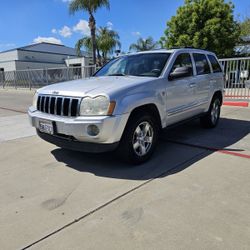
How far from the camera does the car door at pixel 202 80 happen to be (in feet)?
18.9

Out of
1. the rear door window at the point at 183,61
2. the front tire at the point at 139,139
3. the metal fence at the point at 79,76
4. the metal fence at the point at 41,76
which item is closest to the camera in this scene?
the front tire at the point at 139,139

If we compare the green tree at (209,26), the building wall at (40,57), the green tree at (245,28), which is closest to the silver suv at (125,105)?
the green tree at (209,26)

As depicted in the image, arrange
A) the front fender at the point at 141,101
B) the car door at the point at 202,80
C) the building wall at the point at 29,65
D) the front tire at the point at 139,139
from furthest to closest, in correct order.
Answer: the building wall at the point at 29,65 → the car door at the point at 202,80 → the front tire at the point at 139,139 → the front fender at the point at 141,101

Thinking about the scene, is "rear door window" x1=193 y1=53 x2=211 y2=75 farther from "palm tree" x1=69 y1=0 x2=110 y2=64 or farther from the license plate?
"palm tree" x1=69 y1=0 x2=110 y2=64

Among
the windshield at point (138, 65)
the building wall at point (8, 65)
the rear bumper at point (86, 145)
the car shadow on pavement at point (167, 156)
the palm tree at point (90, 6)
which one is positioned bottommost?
the car shadow on pavement at point (167, 156)

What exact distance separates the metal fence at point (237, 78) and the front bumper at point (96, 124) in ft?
27.5

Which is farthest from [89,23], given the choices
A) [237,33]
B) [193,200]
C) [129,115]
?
[193,200]

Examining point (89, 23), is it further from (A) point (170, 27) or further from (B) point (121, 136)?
(B) point (121, 136)

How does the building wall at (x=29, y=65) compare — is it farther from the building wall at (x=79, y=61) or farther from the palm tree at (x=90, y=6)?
the palm tree at (x=90, y=6)

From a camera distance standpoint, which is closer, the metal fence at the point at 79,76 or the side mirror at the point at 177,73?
the side mirror at the point at 177,73

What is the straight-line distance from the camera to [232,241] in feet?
7.95

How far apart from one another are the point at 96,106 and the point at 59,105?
68 centimetres

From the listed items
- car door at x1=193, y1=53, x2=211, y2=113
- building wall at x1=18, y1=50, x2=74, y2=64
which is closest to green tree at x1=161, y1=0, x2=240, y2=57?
car door at x1=193, y1=53, x2=211, y2=113

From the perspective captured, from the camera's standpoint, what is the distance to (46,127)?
4164mm
